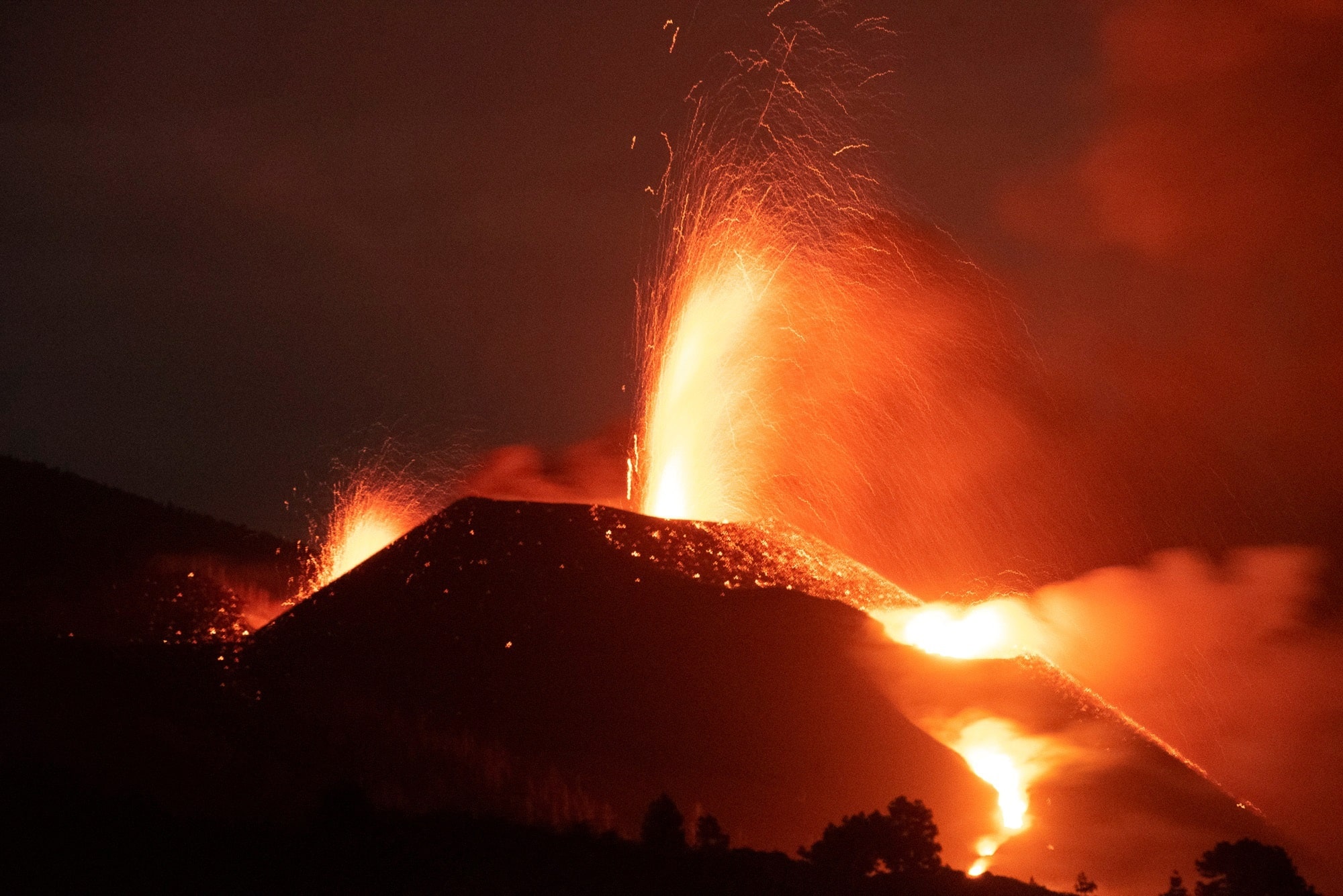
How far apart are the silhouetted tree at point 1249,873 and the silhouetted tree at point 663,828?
22.2 feet

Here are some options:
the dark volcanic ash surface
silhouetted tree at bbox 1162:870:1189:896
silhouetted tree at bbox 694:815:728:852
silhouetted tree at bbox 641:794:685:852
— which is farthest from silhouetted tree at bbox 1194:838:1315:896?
silhouetted tree at bbox 641:794:685:852

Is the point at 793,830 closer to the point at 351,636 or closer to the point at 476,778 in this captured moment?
the point at 476,778

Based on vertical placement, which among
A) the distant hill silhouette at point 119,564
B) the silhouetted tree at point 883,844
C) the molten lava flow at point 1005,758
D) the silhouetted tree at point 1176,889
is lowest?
the silhouetted tree at point 1176,889

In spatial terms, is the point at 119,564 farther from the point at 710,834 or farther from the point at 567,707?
the point at 710,834

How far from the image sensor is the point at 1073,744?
22703 millimetres

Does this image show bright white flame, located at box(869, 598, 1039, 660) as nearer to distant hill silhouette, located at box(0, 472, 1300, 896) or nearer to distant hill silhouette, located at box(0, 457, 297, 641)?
distant hill silhouette, located at box(0, 472, 1300, 896)

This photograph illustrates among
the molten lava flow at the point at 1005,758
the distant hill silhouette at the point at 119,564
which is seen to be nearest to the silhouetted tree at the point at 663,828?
the molten lava flow at the point at 1005,758

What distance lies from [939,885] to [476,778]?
7.82 m

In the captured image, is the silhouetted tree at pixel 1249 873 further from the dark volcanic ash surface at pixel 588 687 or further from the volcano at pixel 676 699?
the dark volcanic ash surface at pixel 588 687

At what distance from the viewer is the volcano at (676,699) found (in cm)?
1981

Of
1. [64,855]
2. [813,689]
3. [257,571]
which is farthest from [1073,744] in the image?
[257,571]

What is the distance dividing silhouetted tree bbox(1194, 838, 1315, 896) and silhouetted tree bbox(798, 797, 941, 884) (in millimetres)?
3817

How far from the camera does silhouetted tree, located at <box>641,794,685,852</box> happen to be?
1565 cm

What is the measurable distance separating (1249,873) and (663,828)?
24.6 feet
